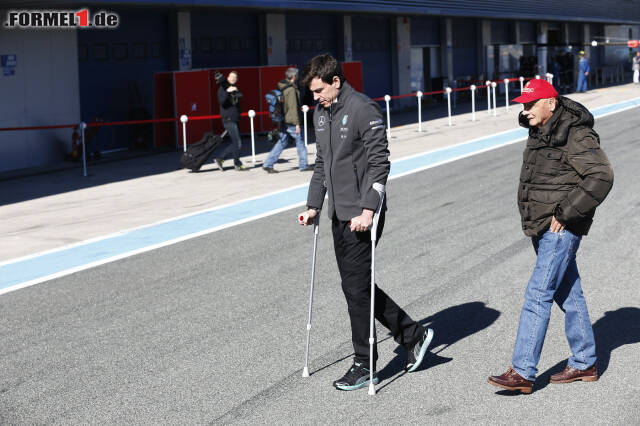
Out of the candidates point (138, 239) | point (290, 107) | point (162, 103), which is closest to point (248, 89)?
point (162, 103)

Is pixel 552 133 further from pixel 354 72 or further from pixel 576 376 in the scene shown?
pixel 354 72

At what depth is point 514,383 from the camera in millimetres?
5789

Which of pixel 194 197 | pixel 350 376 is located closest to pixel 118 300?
pixel 350 376

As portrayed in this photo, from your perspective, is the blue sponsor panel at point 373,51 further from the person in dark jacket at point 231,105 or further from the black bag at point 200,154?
the person in dark jacket at point 231,105

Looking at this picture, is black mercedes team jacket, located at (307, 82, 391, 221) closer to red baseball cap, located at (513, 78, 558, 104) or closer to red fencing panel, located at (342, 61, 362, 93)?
red baseball cap, located at (513, 78, 558, 104)

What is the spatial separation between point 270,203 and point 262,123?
494 inches

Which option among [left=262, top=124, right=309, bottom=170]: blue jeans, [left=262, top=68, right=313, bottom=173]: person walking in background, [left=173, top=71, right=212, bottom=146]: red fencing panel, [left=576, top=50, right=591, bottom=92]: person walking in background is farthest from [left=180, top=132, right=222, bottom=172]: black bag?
[left=576, top=50, right=591, bottom=92]: person walking in background

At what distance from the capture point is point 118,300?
344 inches

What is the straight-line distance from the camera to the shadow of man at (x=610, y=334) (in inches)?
247

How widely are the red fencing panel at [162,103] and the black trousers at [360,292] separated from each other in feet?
61.9

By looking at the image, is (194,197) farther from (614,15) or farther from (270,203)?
(614,15)

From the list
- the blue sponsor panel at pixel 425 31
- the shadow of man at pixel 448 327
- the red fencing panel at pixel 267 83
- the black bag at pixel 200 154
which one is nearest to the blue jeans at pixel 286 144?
the black bag at pixel 200 154

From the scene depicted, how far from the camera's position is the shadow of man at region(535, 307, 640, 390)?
6277 mm

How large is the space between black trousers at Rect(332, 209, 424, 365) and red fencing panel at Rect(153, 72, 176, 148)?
18876 millimetres
